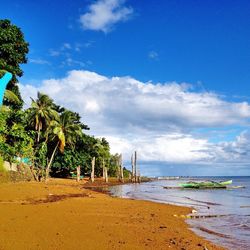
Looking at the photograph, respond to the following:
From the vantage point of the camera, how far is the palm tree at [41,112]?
123 ft

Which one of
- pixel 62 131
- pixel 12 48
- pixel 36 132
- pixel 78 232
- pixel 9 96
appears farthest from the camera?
pixel 36 132

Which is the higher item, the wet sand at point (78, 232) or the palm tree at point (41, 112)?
the palm tree at point (41, 112)

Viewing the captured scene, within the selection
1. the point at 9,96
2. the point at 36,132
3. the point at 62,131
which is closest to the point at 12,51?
the point at 9,96

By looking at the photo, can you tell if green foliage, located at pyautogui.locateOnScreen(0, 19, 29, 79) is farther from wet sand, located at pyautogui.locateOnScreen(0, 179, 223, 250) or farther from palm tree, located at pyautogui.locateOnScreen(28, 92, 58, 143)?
wet sand, located at pyautogui.locateOnScreen(0, 179, 223, 250)

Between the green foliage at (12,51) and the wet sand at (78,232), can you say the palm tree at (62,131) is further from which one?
the wet sand at (78,232)

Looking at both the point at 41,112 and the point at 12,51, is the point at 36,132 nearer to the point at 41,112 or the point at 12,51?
the point at 41,112

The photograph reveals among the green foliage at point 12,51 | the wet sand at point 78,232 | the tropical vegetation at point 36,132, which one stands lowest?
the wet sand at point 78,232

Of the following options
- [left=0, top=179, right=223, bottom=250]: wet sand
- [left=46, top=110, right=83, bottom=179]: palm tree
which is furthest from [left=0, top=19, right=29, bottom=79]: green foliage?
[left=0, top=179, right=223, bottom=250]: wet sand

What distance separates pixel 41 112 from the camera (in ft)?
123

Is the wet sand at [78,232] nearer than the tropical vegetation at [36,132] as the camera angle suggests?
Yes

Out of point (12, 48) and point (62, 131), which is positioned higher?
point (12, 48)

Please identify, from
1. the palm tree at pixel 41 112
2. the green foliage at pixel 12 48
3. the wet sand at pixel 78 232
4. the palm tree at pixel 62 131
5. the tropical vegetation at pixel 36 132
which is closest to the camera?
the wet sand at pixel 78 232

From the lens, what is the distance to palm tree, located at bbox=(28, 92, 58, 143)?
37469 millimetres

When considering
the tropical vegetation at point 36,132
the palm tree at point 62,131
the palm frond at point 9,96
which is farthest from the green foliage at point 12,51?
the palm tree at point 62,131
